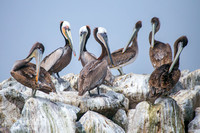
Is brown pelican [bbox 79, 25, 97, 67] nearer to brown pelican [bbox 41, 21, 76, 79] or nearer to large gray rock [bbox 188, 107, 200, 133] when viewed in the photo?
brown pelican [bbox 41, 21, 76, 79]

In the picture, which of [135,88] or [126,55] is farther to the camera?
[126,55]

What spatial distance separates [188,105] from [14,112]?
352 centimetres

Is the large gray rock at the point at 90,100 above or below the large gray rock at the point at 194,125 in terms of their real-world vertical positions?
above

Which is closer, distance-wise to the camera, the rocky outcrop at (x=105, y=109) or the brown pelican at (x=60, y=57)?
the rocky outcrop at (x=105, y=109)

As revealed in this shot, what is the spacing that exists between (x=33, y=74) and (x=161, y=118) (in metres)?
2.38

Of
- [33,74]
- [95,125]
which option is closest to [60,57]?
[33,74]

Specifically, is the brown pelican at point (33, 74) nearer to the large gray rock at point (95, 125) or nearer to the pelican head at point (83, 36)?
the large gray rock at point (95, 125)

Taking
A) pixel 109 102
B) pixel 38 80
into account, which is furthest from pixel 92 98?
pixel 38 80

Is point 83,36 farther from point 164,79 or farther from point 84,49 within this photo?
point 164,79

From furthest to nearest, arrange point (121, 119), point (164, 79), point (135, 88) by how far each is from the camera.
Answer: point (135, 88)
point (121, 119)
point (164, 79)

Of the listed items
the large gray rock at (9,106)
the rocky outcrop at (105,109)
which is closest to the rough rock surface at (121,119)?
the rocky outcrop at (105,109)

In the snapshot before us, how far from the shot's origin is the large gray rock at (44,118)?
630cm

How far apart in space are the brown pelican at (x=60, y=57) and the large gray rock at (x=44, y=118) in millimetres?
3291

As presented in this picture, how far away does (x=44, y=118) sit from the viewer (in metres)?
6.41
